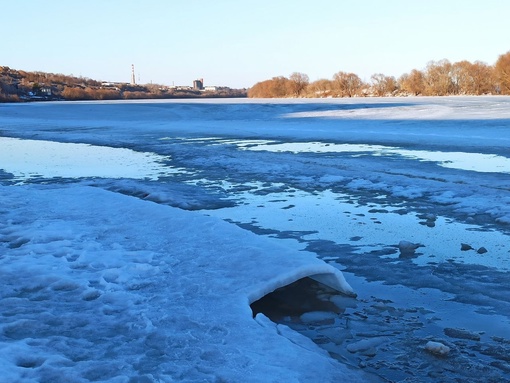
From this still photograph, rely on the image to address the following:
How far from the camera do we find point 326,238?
5172 mm

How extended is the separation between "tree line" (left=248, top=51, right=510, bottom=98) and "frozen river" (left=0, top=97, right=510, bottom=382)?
97.0 ft

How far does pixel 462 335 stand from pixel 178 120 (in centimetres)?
2135

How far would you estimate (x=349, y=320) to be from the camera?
336 centimetres

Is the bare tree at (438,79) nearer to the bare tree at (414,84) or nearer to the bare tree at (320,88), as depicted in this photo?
the bare tree at (414,84)

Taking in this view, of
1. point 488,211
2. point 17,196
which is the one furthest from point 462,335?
point 17,196

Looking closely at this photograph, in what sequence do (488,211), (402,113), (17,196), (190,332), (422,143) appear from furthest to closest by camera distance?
(402,113), (422,143), (17,196), (488,211), (190,332)

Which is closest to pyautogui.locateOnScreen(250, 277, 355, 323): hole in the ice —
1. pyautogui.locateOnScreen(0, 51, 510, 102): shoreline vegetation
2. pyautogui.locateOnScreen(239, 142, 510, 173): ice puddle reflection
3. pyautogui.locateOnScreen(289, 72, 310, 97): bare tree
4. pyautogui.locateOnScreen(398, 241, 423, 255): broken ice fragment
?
pyautogui.locateOnScreen(398, 241, 423, 255): broken ice fragment

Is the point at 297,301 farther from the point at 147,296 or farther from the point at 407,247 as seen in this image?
the point at 407,247

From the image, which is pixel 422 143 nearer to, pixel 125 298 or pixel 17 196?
pixel 17 196

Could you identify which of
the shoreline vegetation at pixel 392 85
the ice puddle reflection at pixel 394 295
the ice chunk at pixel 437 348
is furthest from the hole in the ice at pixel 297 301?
the shoreline vegetation at pixel 392 85

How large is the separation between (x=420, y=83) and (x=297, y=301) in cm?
4285

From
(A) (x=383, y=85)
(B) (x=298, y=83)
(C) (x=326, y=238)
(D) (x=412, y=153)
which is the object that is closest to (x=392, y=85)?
(A) (x=383, y=85)

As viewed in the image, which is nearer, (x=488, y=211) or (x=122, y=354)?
(x=122, y=354)

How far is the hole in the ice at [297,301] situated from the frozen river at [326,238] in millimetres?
17
